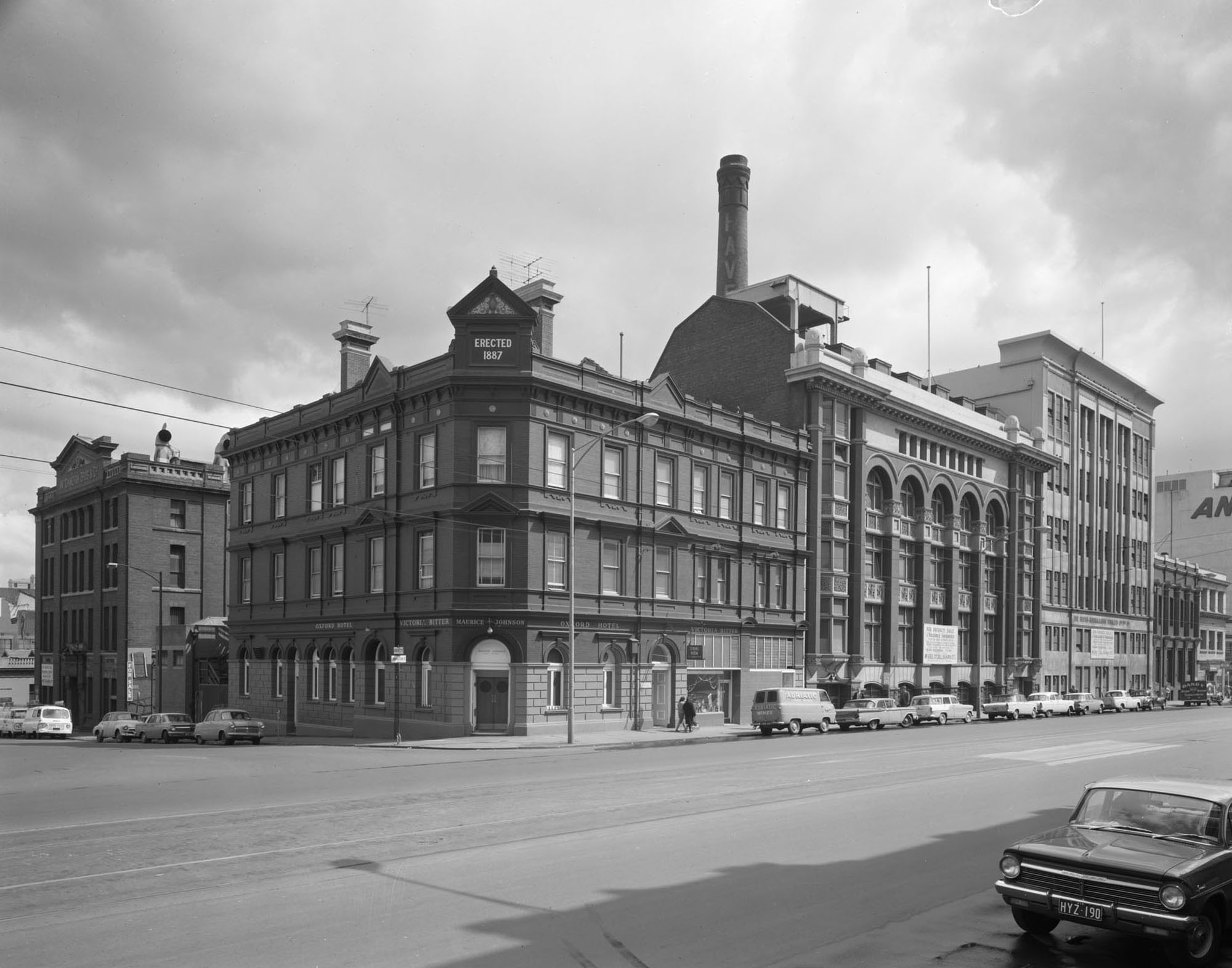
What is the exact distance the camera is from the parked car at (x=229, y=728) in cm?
4041

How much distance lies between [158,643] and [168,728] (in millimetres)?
17431

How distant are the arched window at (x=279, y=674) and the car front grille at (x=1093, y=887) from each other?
4244 centimetres

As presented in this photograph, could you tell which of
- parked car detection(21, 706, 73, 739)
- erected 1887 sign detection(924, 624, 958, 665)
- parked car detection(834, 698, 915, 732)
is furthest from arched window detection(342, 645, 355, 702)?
erected 1887 sign detection(924, 624, 958, 665)

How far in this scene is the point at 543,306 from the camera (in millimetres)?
43594

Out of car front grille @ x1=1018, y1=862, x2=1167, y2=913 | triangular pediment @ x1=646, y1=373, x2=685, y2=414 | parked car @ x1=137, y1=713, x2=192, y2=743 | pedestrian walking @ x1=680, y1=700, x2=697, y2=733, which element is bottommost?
parked car @ x1=137, y1=713, x2=192, y2=743

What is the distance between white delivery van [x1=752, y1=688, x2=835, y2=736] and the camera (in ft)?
136

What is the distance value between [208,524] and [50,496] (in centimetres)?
1445

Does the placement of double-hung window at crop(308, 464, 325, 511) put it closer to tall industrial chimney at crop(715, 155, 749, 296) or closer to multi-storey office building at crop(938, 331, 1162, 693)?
tall industrial chimney at crop(715, 155, 749, 296)

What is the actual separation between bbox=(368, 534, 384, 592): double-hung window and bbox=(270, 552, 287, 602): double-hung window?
285 inches

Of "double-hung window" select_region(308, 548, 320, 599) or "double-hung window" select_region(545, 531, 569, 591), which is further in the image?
"double-hung window" select_region(308, 548, 320, 599)

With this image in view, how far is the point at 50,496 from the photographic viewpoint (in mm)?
72688

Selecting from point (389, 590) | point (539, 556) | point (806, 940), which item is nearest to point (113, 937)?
point (806, 940)

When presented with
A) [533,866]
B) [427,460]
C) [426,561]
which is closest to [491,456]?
[427,460]

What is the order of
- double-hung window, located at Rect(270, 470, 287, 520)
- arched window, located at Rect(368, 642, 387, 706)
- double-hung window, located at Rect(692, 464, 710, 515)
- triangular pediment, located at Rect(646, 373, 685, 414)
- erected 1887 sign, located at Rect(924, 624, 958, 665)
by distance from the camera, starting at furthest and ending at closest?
erected 1887 sign, located at Rect(924, 624, 958, 665)
double-hung window, located at Rect(270, 470, 287, 520)
double-hung window, located at Rect(692, 464, 710, 515)
triangular pediment, located at Rect(646, 373, 685, 414)
arched window, located at Rect(368, 642, 387, 706)
